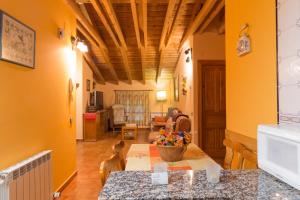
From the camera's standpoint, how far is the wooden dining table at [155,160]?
193 cm

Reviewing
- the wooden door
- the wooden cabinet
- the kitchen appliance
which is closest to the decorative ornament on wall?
the kitchen appliance

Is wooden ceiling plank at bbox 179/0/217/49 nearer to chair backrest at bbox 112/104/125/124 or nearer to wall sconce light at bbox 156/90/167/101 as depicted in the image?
wall sconce light at bbox 156/90/167/101

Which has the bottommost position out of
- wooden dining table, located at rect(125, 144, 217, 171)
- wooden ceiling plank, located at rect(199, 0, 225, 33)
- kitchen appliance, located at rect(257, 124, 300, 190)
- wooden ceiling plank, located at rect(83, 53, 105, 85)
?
wooden dining table, located at rect(125, 144, 217, 171)

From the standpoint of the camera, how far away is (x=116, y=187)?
1156 millimetres

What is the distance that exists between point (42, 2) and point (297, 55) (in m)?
2.71

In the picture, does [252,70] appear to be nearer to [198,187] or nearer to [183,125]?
[198,187]

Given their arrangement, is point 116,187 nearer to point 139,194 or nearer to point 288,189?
point 139,194

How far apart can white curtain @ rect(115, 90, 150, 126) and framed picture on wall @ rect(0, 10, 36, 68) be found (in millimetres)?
7781

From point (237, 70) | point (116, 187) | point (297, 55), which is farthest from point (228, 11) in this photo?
point (116, 187)

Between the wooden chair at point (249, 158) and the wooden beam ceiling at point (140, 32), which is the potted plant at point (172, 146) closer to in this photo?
the wooden chair at point (249, 158)

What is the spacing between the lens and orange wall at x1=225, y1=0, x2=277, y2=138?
187 centimetres

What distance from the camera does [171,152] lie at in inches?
81.6

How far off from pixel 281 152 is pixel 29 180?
2109mm

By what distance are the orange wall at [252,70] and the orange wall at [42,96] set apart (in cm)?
215
